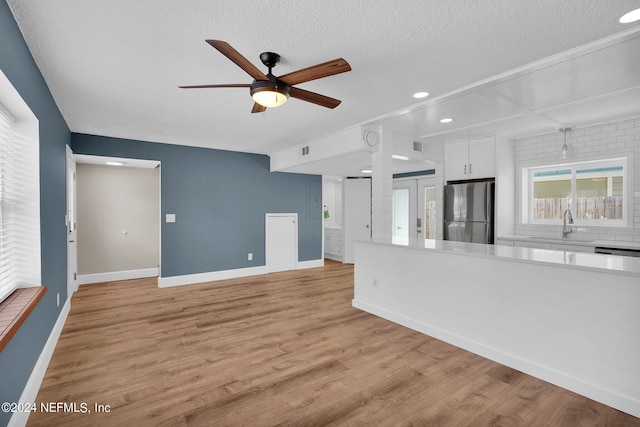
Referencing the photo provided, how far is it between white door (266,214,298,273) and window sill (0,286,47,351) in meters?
4.54

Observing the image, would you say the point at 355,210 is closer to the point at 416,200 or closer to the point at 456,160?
the point at 416,200

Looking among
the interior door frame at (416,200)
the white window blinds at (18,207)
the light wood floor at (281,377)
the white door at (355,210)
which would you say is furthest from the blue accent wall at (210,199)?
the white window blinds at (18,207)

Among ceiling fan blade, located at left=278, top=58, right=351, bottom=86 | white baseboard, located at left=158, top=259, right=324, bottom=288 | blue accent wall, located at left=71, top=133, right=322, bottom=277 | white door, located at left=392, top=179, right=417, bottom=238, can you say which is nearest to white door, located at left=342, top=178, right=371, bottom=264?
white door, located at left=392, top=179, right=417, bottom=238

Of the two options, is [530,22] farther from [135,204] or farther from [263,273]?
[135,204]

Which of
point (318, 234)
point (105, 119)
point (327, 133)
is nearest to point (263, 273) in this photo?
point (318, 234)

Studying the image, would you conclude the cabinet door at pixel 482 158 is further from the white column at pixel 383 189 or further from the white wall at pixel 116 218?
the white wall at pixel 116 218

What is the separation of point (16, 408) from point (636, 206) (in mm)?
6321

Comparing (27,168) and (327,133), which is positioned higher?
(327,133)

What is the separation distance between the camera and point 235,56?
1.97 meters

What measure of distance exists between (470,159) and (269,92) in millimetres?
4078

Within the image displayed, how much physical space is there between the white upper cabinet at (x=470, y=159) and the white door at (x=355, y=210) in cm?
267

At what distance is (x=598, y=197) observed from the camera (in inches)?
176

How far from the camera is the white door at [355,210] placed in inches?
312

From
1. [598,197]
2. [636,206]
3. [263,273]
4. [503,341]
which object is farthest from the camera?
[263,273]
